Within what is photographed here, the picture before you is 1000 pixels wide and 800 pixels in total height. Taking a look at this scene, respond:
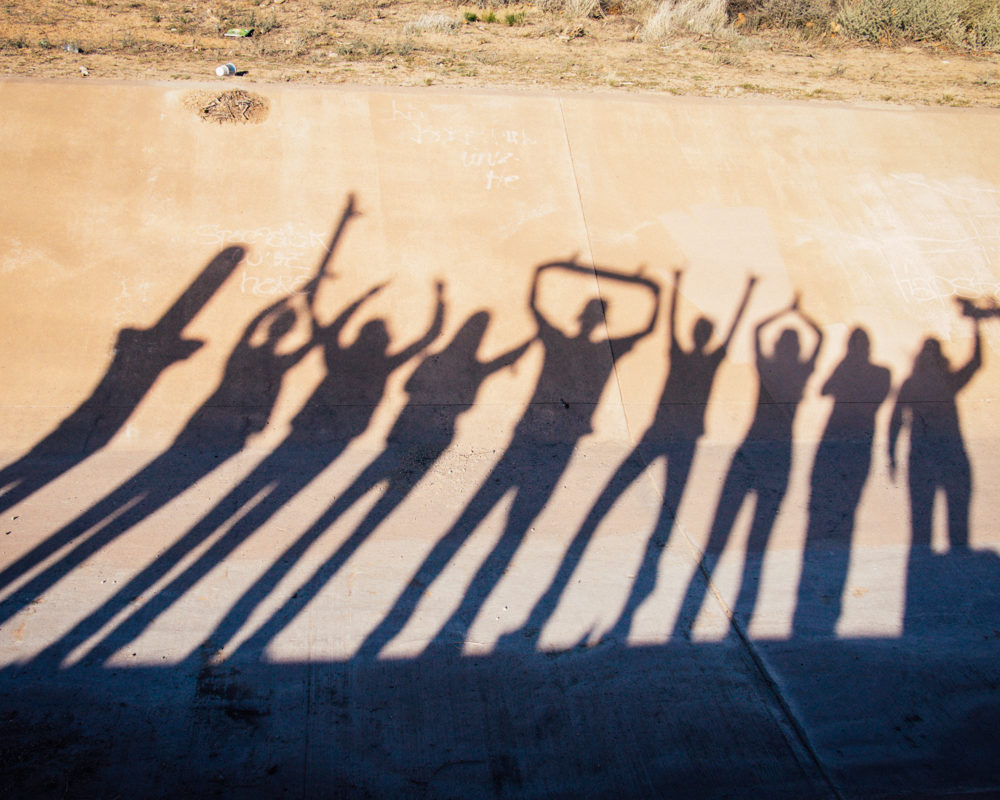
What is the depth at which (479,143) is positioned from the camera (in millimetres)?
8016

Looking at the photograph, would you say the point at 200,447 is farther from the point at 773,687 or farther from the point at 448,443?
the point at 773,687

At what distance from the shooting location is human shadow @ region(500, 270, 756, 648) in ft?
15.3

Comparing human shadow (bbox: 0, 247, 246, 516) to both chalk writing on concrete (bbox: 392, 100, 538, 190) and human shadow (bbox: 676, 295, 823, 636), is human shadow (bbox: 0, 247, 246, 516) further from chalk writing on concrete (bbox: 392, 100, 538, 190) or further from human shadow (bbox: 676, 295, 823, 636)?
human shadow (bbox: 676, 295, 823, 636)

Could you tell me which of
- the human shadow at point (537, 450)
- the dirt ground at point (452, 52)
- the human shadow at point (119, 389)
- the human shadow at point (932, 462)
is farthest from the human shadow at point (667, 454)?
the dirt ground at point (452, 52)

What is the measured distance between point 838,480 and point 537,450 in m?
3.00

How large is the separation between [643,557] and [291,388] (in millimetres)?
3742

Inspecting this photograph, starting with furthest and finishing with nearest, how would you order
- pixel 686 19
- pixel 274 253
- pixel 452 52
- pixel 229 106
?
pixel 686 19
pixel 452 52
pixel 229 106
pixel 274 253

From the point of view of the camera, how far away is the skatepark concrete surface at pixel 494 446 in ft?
12.7

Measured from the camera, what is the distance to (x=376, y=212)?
7234 mm

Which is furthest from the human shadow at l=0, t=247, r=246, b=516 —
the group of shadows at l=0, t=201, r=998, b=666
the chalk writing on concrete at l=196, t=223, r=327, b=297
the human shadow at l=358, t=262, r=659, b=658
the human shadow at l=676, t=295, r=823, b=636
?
the human shadow at l=676, t=295, r=823, b=636

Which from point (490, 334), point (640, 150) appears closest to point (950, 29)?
point (640, 150)

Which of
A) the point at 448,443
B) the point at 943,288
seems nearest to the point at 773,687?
the point at 448,443

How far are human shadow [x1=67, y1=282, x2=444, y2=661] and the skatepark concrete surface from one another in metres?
0.03

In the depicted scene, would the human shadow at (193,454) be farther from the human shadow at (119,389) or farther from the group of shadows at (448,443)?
the human shadow at (119,389)
